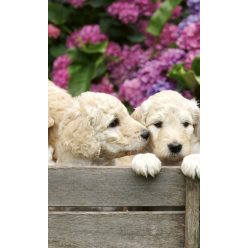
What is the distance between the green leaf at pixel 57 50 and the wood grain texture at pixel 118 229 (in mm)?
3161

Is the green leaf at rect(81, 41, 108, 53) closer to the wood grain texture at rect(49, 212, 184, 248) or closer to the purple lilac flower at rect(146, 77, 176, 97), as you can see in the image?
the purple lilac flower at rect(146, 77, 176, 97)

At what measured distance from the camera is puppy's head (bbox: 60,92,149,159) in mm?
2809

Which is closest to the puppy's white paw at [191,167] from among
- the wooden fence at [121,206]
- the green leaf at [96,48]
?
the wooden fence at [121,206]

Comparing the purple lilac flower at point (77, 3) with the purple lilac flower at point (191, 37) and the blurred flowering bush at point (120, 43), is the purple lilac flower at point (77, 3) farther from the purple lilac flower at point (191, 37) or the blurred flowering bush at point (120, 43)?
the purple lilac flower at point (191, 37)

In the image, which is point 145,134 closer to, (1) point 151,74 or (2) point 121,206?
(2) point 121,206

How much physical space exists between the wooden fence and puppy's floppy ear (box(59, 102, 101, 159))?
364 millimetres

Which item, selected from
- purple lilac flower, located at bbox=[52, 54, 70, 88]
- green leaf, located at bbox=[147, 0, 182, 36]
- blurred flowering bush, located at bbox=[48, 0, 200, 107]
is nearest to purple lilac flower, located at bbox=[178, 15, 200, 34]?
blurred flowering bush, located at bbox=[48, 0, 200, 107]

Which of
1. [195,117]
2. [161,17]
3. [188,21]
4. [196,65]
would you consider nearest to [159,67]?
[196,65]

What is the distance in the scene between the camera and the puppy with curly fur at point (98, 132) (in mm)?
2811

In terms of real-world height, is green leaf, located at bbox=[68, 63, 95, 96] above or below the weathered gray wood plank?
above

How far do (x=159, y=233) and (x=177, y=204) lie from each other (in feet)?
0.47
